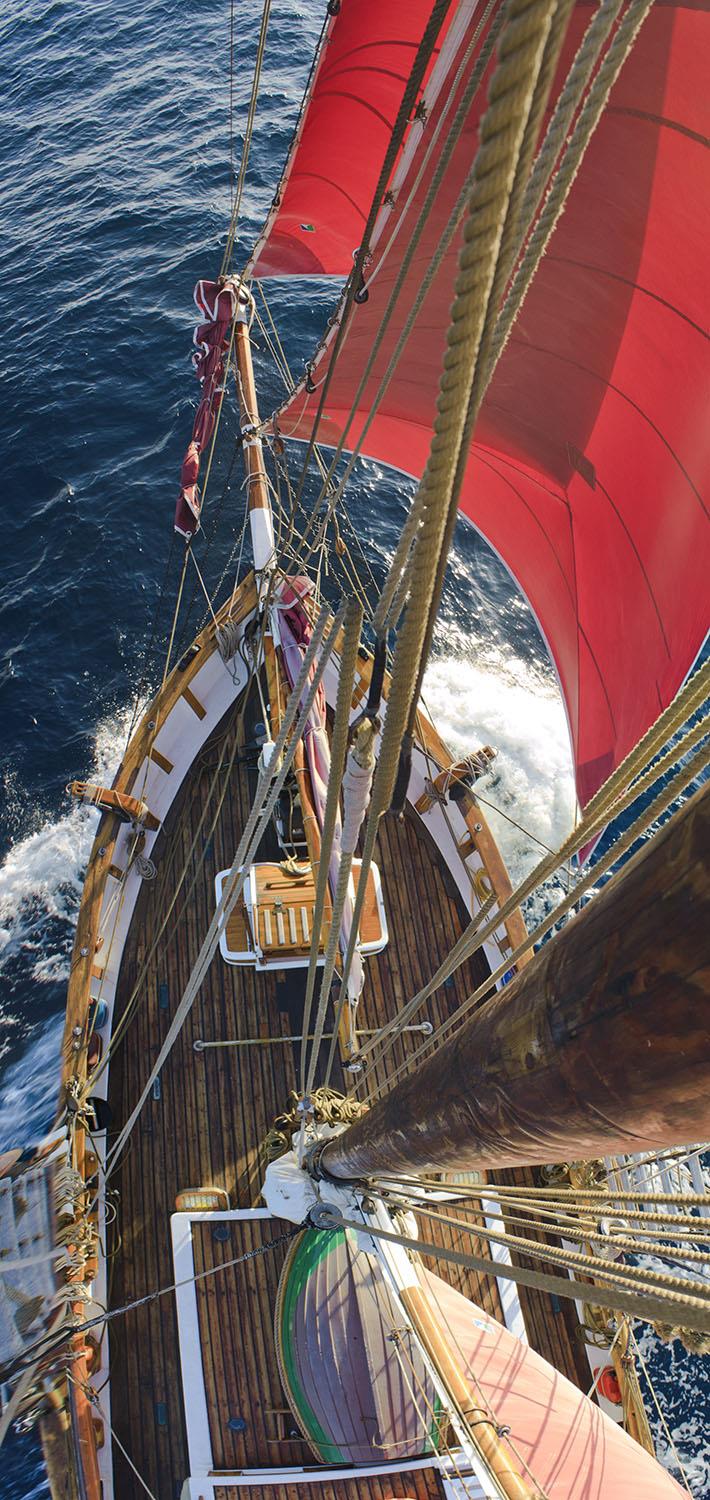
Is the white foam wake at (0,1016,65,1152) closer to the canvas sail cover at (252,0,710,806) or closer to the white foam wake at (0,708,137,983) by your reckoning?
the white foam wake at (0,708,137,983)

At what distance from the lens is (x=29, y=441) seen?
15023 millimetres

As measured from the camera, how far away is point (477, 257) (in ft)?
4.35

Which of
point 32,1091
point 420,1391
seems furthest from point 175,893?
point 420,1391

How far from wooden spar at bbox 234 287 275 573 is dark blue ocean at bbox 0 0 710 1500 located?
10.1 ft

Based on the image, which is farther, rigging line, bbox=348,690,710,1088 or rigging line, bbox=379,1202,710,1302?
rigging line, bbox=348,690,710,1088

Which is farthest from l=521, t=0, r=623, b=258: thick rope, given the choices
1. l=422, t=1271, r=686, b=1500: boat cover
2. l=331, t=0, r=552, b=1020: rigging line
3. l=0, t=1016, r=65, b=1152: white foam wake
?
l=0, t=1016, r=65, b=1152: white foam wake

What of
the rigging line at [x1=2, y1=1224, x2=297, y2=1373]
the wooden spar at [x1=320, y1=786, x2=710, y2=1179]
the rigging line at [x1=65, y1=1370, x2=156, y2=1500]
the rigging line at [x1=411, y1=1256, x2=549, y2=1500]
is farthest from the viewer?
the rigging line at [x1=65, y1=1370, x2=156, y2=1500]

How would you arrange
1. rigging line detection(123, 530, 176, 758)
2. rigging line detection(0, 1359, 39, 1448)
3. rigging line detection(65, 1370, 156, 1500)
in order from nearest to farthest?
1. rigging line detection(0, 1359, 39, 1448)
2. rigging line detection(65, 1370, 156, 1500)
3. rigging line detection(123, 530, 176, 758)

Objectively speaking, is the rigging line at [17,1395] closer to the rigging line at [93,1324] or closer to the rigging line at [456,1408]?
the rigging line at [93,1324]

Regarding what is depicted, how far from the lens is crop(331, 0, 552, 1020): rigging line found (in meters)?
1.15

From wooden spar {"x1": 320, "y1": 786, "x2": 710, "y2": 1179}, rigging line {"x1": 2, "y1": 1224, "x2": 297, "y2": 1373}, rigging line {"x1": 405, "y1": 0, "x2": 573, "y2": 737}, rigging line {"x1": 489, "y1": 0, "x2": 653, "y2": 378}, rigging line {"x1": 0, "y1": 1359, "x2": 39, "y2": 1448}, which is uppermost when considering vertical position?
rigging line {"x1": 489, "y1": 0, "x2": 653, "y2": 378}

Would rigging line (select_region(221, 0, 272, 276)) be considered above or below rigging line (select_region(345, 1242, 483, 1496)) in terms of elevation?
above

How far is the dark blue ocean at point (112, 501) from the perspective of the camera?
10727 mm

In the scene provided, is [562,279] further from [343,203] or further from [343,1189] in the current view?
[343,1189]
